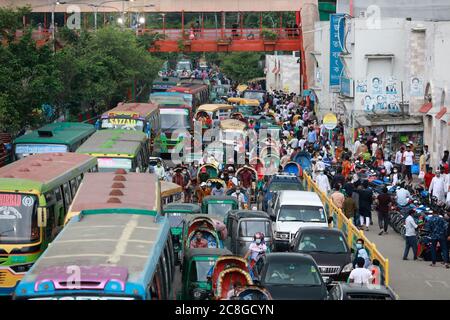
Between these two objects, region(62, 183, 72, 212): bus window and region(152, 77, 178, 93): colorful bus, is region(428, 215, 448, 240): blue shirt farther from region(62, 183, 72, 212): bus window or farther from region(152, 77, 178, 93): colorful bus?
region(152, 77, 178, 93): colorful bus

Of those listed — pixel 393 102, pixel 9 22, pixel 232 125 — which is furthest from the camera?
pixel 232 125

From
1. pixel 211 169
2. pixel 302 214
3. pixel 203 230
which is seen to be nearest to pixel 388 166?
pixel 211 169

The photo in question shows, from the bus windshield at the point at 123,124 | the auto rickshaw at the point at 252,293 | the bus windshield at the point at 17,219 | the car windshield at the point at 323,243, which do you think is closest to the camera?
the auto rickshaw at the point at 252,293

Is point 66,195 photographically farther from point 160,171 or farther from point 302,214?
point 160,171

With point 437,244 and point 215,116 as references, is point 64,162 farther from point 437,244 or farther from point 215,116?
point 215,116

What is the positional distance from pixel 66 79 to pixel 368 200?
22169mm

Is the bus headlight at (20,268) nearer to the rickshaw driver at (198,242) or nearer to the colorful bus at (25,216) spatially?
the colorful bus at (25,216)

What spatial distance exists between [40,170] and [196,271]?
199 inches

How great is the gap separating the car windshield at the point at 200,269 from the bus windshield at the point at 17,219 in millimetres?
3255

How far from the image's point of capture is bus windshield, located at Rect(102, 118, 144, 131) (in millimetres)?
41781

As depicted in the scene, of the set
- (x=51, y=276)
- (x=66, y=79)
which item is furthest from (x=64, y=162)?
(x=66, y=79)

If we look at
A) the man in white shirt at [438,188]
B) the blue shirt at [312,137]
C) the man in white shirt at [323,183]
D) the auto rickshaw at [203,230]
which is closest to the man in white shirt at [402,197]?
the man in white shirt at [438,188]

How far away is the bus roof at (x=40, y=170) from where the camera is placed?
22500 millimetres

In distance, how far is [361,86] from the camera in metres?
48.5
